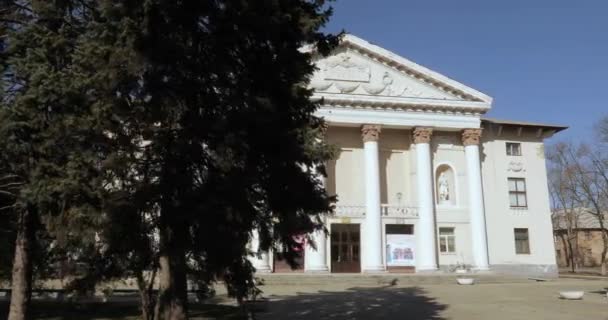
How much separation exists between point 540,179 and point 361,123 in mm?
13713

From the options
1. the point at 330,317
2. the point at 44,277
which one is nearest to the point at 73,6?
the point at 44,277

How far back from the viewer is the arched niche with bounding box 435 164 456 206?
37.6 metres

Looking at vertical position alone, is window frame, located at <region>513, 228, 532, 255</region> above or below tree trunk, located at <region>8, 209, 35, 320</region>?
above

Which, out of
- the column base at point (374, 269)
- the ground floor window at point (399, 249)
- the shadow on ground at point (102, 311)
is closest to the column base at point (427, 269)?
the ground floor window at point (399, 249)

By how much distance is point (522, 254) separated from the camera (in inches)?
1469

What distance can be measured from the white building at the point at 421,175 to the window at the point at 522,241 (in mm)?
68

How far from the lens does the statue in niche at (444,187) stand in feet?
124

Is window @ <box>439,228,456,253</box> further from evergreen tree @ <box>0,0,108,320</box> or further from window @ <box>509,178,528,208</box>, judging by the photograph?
evergreen tree @ <box>0,0,108,320</box>

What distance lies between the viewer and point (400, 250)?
35.4 meters

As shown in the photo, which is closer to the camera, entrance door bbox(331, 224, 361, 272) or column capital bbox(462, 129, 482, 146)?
entrance door bbox(331, 224, 361, 272)

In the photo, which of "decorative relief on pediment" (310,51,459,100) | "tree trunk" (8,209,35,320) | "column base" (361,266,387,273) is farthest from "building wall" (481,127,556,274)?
"tree trunk" (8,209,35,320)

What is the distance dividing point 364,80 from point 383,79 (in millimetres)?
1331

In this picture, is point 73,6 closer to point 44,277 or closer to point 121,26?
point 121,26

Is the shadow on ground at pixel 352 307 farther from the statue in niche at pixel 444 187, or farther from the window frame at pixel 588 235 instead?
the window frame at pixel 588 235
